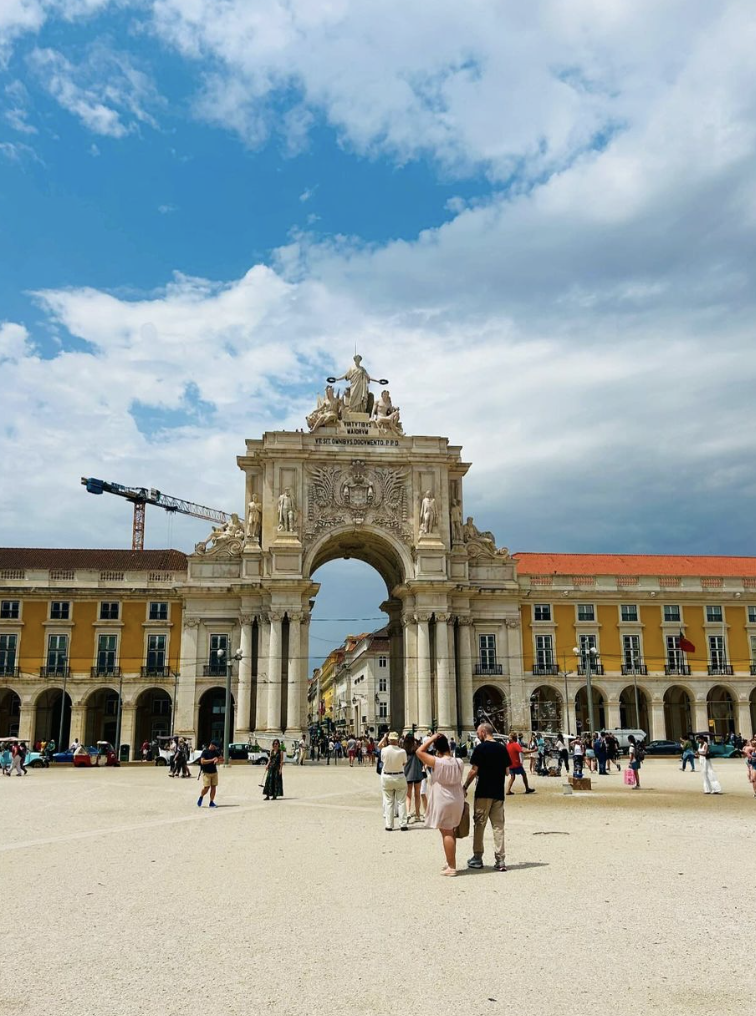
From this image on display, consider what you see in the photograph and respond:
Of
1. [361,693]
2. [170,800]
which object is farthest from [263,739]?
[361,693]

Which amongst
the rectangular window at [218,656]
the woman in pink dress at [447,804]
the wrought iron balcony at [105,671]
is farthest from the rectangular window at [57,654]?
the woman in pink dress at [447,804]

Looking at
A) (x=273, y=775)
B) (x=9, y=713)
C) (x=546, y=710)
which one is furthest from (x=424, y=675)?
(x=273, y=775)

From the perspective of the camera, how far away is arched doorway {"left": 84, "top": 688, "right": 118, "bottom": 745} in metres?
67.8

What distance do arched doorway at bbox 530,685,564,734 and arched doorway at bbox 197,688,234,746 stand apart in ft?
74.3

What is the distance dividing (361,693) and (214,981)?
4692 inches

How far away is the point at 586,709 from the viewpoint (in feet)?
227

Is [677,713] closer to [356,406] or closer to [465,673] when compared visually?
[465,673]

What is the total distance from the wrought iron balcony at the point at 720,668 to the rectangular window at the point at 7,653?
2026 inches

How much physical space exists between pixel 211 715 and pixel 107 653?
29.1 feet

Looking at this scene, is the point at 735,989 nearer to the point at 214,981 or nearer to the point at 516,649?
the point at 214,981

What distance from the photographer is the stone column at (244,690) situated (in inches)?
2425

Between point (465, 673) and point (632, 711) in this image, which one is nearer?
point (465, 673)

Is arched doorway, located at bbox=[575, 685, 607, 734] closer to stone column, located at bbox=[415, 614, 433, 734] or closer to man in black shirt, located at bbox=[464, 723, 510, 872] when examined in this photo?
stone column, located at bbox=[415, 614, 433, 734]

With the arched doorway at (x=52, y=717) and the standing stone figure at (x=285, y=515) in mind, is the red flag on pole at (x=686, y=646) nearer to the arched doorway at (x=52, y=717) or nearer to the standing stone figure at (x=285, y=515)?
the standing stone figure at (x=285, y=515)
